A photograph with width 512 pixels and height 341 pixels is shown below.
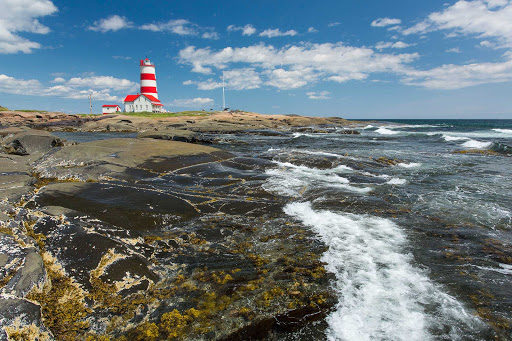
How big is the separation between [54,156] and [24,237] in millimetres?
7207

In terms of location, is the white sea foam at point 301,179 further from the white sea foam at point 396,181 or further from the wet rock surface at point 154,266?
the white sea foam at point 396,181

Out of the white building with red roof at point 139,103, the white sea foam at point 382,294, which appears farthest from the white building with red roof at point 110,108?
the white sea foam at point 382,294

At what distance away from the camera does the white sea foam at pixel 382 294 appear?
343cm

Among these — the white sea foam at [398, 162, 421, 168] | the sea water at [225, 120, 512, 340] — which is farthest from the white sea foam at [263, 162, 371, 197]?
the white sea foam at [398, 162, 421, 168]

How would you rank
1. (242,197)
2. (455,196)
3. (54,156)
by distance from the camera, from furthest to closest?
(54,156) < (455,196) < (242,197)

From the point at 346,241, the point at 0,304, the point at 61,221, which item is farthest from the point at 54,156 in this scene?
the point at 346,241

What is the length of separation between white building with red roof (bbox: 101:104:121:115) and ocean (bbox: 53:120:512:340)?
81.6 m

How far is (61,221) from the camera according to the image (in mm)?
5102

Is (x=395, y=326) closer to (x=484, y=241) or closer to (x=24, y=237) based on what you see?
(x=484, y=241)

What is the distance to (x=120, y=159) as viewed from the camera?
10734mm

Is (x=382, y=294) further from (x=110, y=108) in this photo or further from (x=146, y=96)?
(x=110, y=108)

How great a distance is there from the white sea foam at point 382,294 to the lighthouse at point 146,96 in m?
79.0

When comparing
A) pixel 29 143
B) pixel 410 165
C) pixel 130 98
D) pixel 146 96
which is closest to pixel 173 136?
pixel 29 143

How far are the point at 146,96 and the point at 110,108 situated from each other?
42.0ft
